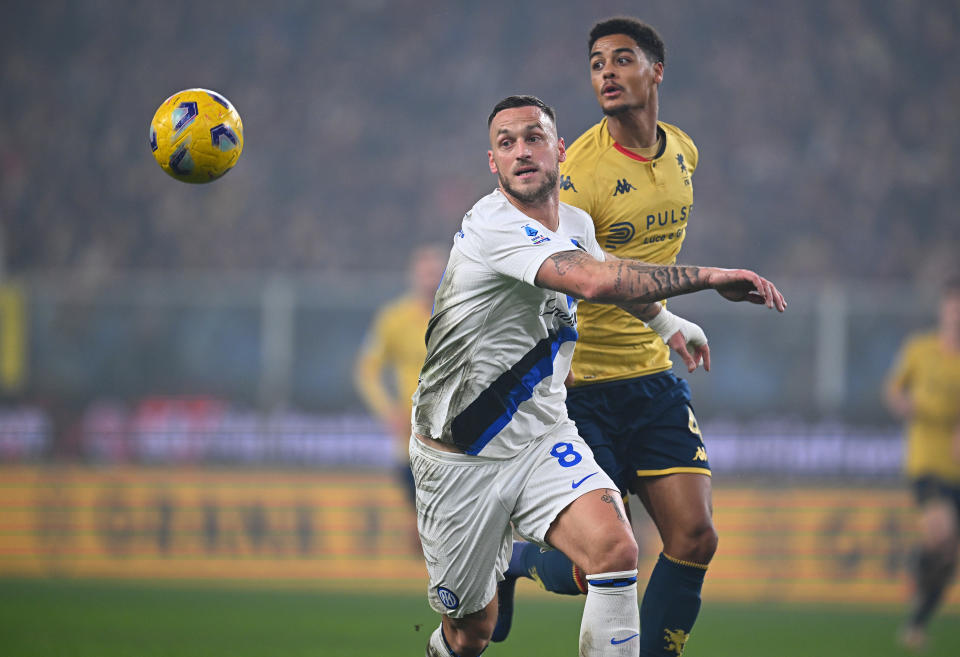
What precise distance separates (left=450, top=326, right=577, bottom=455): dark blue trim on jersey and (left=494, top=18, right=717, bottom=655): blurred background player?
661 mm

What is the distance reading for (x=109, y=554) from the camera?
11.2m

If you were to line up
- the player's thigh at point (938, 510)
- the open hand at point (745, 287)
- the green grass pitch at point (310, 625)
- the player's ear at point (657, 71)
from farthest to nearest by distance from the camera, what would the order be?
the player's thigh at point (938, 510) → the green grass pitch at point (310, 625) → the player's ear at point (657, 71) → the open hand at point (745, 287)

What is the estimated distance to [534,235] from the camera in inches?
162

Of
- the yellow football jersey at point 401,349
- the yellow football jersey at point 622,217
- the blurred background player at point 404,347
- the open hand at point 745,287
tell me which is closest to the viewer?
the open hand at point 745,287

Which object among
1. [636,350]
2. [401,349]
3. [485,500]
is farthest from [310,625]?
[485,500]

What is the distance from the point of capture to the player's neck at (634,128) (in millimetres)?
4984

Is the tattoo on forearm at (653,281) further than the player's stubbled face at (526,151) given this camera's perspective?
No

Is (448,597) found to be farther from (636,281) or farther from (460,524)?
(636,281)

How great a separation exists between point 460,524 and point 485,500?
0.45 feet

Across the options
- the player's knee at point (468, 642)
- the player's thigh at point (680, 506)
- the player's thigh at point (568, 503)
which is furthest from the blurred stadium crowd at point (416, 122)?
the player's thigh at point (568, 503)

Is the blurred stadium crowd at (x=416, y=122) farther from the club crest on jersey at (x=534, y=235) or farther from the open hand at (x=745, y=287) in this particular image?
the open hand at (x=745, y=287)

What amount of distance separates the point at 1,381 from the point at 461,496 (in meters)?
8.79

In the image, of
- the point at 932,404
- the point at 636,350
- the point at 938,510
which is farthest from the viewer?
the point at 932,404

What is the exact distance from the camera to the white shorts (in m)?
4.32
